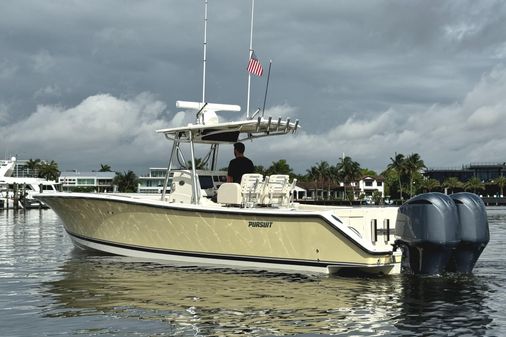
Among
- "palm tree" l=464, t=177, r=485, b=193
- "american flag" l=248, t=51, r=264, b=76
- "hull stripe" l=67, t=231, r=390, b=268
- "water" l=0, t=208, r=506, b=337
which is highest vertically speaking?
"american flag" l=248, t=51, r=264, b=76

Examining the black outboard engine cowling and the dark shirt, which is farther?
the dark shirt

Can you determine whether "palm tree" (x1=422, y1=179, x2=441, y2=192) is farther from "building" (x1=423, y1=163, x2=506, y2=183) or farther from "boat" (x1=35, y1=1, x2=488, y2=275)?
"boat" (x1=35, y1=1, x2=488, y2=275)

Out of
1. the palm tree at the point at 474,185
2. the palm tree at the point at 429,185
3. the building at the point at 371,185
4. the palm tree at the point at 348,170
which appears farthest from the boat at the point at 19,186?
the palm tree at the point at 474,185

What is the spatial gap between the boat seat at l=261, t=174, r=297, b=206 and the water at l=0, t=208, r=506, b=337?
181 centimetres

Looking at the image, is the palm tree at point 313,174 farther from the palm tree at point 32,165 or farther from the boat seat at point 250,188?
the boat seat at point 250,188


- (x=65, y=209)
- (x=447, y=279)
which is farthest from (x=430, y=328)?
(x=65, y=209)

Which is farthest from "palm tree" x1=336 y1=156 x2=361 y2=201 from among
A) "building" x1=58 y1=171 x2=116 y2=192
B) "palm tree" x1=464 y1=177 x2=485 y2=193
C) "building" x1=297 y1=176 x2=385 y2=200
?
"building" x1=58 y1=171 x2=116 y2=192

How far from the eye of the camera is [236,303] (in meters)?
9.36

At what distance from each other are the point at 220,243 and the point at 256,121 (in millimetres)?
2720

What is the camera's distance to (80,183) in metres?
134

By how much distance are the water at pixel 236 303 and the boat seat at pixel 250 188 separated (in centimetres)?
151

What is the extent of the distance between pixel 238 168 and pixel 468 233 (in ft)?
17.2

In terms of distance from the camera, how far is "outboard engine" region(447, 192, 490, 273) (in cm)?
1078

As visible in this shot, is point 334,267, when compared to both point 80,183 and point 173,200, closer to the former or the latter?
point 173,200
